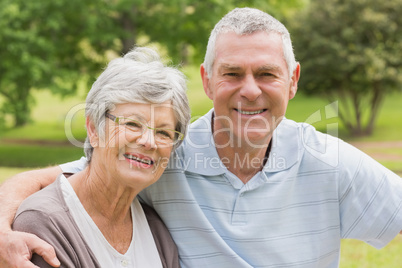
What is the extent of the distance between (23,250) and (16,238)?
6 cm

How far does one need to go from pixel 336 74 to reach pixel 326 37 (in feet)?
4.32

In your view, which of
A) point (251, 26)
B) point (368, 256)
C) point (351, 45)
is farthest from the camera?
point (351, 45)

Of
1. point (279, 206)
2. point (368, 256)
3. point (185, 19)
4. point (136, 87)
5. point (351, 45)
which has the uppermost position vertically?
point (185, 19)

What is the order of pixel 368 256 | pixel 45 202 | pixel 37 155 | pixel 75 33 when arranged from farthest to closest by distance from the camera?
pixel 37 155 → pixel 75 33 → pixel 368 256 → pixel 45 202

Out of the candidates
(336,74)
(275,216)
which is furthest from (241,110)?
(336,74)

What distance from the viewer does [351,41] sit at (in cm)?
1608

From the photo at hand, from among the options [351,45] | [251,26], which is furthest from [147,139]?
[351,45]

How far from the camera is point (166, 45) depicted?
566 inches

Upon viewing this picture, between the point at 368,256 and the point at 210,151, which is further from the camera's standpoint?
the point at 368,256

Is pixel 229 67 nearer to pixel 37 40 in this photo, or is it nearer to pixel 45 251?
pixel 45 251

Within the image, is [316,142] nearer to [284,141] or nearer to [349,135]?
[284,141]

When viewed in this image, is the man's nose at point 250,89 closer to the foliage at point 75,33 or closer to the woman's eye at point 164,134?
the woman's eye at point 164,134

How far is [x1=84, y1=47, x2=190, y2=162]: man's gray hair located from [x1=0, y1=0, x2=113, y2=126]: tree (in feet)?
37.0

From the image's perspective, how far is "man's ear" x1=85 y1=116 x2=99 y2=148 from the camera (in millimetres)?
2072
